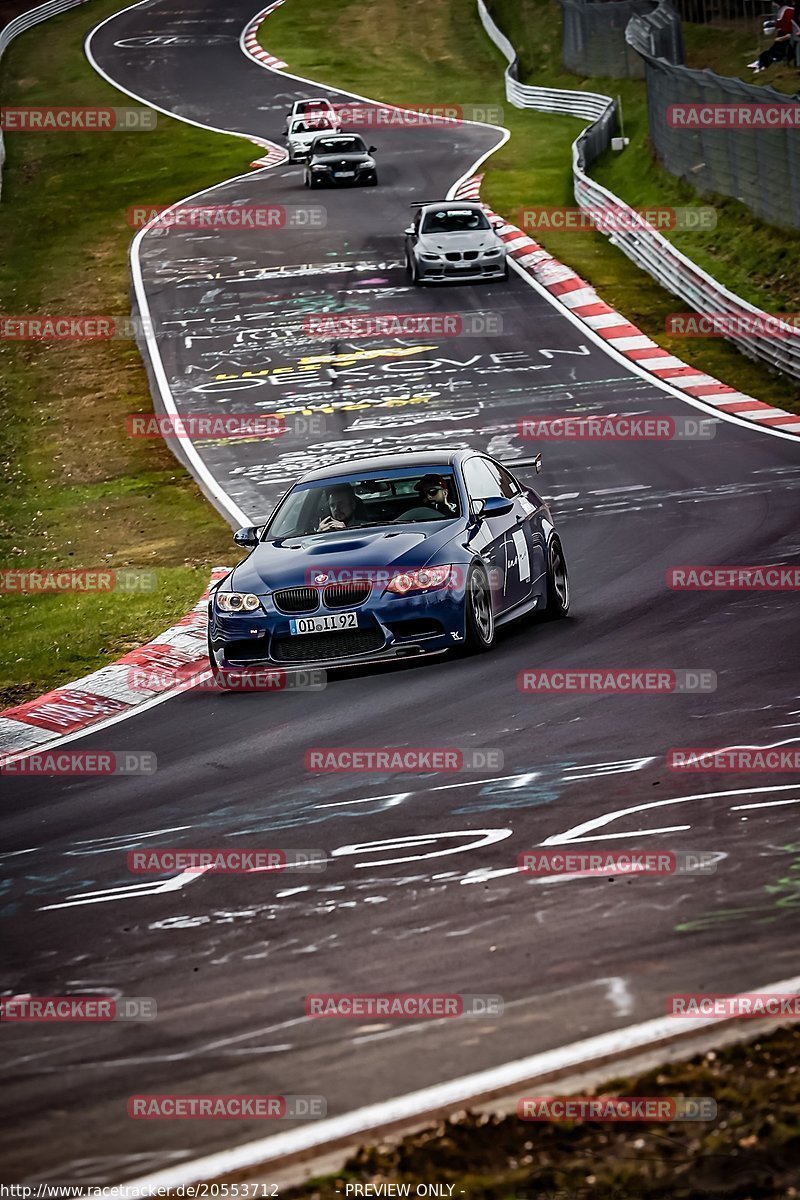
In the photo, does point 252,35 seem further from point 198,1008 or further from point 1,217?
point 198,1008

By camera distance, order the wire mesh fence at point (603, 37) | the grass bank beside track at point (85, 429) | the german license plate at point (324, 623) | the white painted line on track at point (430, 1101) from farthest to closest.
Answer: the wire mesh fence at point (603, 37), the grass bank beside track at point (85, 429), the german license plate at point (324, 623), the white painted line on track at point (430, 1101)

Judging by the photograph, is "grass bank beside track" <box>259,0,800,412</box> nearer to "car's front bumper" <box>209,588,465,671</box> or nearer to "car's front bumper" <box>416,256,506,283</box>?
"car's front bumper" <box>416,256,506,283</box>

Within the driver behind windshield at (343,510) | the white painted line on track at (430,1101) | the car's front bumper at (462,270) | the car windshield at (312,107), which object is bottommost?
the car's front bumper at (462,270)

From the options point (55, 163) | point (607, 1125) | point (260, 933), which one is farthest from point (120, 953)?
point (55, 163)

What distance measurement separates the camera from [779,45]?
41.0 meters

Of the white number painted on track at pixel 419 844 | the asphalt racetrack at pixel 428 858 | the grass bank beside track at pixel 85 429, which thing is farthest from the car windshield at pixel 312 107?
the white number painted on track at pixel 419 844

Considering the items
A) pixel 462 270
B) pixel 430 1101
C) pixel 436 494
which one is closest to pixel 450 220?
pixel 462 270

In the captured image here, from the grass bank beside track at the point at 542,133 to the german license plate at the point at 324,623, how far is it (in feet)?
39.3

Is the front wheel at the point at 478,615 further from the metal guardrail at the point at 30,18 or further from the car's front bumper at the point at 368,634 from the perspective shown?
the metal guardrail at the point at 30,18

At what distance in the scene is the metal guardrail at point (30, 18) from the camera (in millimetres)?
64000

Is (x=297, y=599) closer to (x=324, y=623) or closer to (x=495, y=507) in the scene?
(x=324, y=623)

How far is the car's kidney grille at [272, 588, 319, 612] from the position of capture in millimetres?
12047

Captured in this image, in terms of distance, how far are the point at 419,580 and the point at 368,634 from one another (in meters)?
0.50

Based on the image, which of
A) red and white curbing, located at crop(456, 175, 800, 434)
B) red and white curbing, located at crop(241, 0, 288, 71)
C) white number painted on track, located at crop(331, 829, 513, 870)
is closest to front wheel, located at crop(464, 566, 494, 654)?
white number painted on track, located at crop(331, 829, 513, 870)
